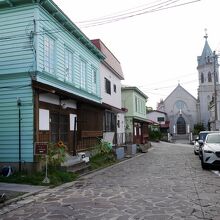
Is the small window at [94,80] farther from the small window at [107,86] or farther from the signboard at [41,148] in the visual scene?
the signboard at [41,148]

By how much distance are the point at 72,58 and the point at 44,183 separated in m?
8.96

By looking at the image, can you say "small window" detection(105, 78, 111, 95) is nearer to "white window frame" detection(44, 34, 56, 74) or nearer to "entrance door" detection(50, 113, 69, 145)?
"entrance door" detection(50, 113, 69, 145)

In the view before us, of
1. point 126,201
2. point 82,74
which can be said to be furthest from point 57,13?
point 126,201

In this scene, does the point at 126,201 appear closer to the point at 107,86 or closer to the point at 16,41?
the point at 16,41

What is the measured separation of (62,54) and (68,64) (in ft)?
3.56

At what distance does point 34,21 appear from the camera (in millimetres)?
14961

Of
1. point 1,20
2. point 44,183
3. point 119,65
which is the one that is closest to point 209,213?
point 44,183

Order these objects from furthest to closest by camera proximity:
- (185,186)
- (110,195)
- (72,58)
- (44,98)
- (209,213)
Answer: (72,58)
(44,98)
(185,186)
(110,195)
(209,213)

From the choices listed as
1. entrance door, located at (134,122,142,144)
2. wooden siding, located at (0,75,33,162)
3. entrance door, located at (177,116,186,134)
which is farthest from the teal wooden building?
entrance door, located at (177,116,186,134)

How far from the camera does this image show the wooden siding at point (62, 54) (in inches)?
598

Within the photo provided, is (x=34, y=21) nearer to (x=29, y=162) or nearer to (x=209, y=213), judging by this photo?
(x=29, y=162)

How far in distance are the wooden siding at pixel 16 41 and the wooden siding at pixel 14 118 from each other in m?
0.58

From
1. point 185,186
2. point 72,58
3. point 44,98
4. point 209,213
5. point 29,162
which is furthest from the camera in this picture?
point 72,58

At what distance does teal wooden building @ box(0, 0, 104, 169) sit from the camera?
1430 centimetres
